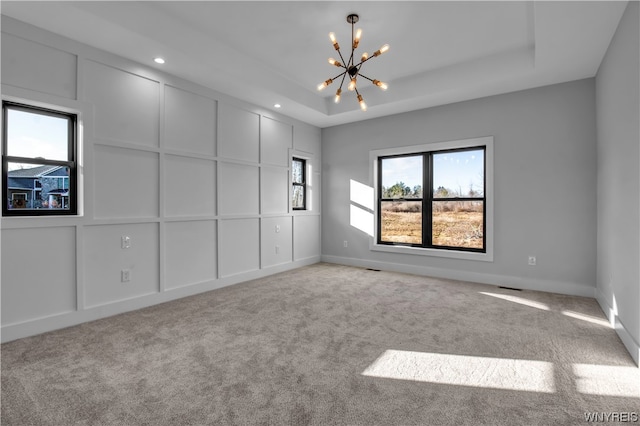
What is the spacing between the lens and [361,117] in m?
5.70

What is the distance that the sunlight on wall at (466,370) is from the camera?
6.75ft

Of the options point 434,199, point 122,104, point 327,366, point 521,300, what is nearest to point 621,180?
point 521,300

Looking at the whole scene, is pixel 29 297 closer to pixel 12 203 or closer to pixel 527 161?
pixel 12 203

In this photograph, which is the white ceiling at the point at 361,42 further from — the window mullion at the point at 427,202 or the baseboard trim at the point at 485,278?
the baseboard trim at the point at 485,278

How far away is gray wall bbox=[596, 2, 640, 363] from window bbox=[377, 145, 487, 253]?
146 centimetres

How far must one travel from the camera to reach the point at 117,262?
11.2 feet

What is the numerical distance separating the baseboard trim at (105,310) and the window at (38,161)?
993 mm

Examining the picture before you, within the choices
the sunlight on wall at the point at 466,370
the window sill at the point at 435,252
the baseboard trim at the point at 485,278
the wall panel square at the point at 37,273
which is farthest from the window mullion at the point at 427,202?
the wall panel square at the point at 37,273

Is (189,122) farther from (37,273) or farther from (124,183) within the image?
(37,273)

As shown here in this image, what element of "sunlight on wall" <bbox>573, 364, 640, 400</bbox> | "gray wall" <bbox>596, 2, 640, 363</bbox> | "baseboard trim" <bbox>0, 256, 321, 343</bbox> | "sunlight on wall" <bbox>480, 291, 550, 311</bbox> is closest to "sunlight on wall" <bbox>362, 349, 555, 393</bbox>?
"sunlight on wall" <bbox>573, 364, 640, 400</bbox>

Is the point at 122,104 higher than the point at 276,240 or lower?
higher

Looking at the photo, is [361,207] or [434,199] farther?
[361,207]

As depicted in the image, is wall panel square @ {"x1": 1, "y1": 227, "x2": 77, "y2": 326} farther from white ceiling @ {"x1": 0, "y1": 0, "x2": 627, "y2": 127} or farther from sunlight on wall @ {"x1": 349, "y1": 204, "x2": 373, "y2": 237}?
sunlight on wall @ {"x1": 349, "y1": 204, "x2": 373, "y2": 237}

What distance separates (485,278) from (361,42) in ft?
12.2
